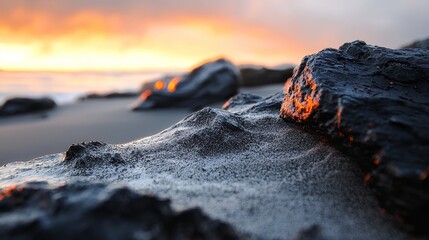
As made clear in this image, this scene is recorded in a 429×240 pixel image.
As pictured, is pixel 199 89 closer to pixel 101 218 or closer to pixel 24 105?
pixel 24 105

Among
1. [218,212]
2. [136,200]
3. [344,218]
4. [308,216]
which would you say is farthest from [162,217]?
[344,218]

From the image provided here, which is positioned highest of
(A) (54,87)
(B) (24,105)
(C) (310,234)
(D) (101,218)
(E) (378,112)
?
(E) (378,112)

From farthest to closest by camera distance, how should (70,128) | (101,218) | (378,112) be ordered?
(70,128)
(378,112)
(101,218)

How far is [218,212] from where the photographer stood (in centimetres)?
118

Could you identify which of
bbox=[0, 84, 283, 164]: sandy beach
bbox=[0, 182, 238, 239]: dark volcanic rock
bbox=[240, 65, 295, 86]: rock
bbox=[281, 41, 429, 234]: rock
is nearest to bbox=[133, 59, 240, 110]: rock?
bbox=[0, 84, 283, 164]: sandy beach

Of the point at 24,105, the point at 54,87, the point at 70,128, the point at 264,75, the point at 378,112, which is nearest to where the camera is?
the point at 378,112

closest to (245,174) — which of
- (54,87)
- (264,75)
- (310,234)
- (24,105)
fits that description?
(310,234)

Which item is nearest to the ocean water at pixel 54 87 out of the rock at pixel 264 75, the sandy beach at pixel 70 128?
the sandy beach at pixel 70 128

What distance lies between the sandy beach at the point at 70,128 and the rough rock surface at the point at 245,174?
1.27 metres

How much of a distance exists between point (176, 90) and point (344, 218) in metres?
4.74

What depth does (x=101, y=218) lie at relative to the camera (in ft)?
3.30

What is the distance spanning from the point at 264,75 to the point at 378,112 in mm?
6428

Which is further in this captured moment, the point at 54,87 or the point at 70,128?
the point at 54,87

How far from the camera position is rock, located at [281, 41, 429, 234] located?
1.15m
